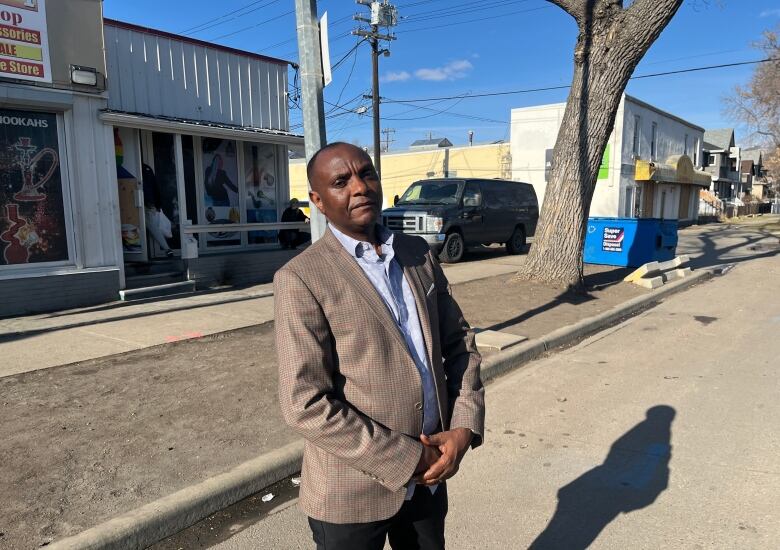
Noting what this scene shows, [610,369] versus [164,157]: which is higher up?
[164,157]

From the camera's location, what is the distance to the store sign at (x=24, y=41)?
736cm

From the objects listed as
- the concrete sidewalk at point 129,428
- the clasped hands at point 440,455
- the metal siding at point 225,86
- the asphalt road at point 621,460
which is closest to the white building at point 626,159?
the metal siding at point 225,86

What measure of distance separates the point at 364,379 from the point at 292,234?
33.5 feet

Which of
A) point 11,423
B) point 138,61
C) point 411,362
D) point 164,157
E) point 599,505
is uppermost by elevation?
point 138,61

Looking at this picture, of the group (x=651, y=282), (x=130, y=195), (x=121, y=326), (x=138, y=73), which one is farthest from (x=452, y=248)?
(x=121, y=326)

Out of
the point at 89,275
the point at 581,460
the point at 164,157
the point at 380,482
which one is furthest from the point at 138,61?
the point at 380,482

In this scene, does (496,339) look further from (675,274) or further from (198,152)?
(675,274)

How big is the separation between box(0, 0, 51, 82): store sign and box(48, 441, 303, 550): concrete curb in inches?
266

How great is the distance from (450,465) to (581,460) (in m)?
2.61

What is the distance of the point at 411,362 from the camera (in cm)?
170

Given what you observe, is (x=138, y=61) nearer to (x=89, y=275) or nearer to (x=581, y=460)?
Answer: (x=89, y=275)

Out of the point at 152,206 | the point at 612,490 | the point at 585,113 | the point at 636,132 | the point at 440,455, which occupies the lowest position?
the point at 612,490

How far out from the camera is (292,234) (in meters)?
11.6

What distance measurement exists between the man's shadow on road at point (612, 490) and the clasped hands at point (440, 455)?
5.25 ft
